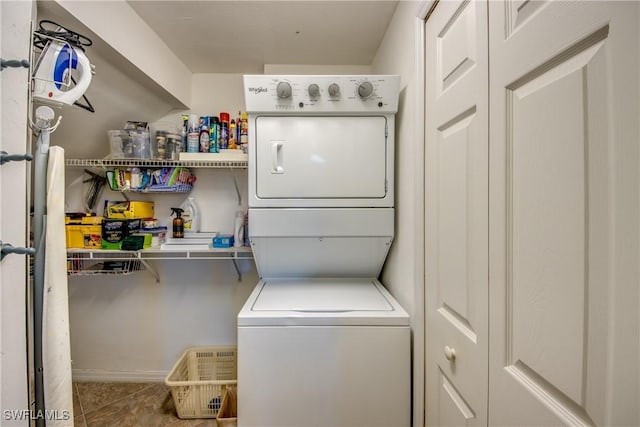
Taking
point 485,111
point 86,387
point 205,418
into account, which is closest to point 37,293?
point 205,418

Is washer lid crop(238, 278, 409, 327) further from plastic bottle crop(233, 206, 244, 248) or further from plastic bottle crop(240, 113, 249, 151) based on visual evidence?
plastic bottle crop(240, 113, 249, 151)

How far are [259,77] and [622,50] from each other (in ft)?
4.65

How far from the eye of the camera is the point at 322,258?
168cm

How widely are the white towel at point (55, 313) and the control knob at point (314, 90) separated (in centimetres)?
123

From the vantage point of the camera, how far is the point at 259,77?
148cm

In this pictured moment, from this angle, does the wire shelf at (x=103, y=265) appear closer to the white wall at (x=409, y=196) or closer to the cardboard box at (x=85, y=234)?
the cardboard box at (x=85, y=234)

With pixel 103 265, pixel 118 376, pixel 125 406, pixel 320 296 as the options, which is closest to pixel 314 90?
pixel 320 296

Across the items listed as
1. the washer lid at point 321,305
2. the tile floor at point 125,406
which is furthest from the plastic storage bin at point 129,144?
the tile floor at point 125,406

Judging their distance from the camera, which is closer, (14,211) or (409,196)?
(14,211)

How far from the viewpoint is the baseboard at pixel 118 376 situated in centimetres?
234

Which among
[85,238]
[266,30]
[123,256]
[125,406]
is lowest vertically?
[125,406]

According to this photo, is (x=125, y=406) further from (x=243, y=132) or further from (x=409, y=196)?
(x=409, y=196)

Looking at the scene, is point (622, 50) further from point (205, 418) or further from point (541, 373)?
point (205, 418)

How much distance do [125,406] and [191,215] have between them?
1537 millimetres
